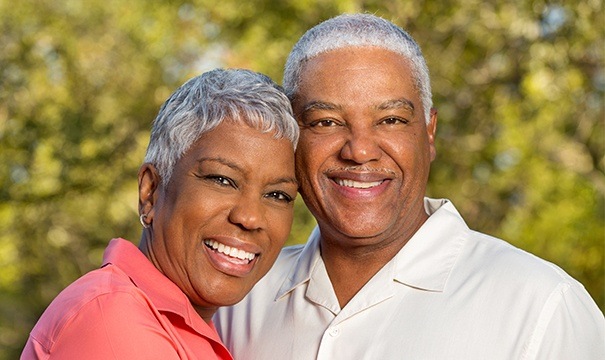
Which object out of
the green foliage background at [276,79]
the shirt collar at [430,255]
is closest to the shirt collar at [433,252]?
the shirt collar at [430,255]

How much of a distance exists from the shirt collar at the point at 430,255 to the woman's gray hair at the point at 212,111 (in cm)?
59

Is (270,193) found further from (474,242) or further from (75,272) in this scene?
(75,272)

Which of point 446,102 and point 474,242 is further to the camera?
point 446,102

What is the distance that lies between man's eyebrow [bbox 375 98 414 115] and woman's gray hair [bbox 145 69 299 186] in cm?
34

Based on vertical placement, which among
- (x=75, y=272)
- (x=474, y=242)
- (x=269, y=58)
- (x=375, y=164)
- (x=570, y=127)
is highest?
(x=375, y=164)

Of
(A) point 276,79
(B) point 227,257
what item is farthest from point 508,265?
(A) point 276,79

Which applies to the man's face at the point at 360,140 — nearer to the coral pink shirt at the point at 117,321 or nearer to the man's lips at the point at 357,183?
the man's lips at the point at 357,183

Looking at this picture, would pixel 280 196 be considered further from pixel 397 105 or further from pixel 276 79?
pixel 276 79

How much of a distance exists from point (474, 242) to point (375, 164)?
16.2 inches

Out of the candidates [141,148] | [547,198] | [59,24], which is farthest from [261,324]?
[547,198]

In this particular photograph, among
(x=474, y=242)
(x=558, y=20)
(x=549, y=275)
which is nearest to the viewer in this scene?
(x=549, y=275)

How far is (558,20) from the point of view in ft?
25.0

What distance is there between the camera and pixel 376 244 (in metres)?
3.45

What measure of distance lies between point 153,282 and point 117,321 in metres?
0.38
